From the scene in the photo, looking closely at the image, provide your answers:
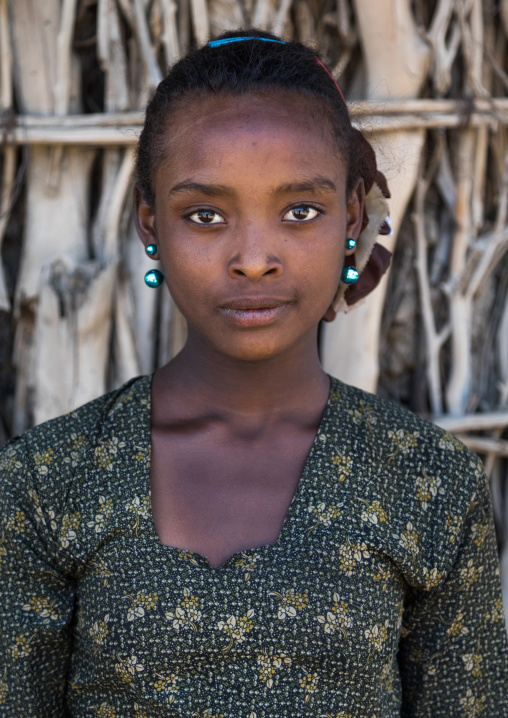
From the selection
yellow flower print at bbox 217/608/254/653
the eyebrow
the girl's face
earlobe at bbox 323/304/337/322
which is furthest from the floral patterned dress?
the eyebrow

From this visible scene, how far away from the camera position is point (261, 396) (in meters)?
1.41

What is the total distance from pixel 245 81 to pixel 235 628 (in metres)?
0.84

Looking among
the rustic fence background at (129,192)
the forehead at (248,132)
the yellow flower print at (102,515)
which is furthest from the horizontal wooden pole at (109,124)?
the yellow flower print at (102,515)

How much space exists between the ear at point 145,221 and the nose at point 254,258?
244mm

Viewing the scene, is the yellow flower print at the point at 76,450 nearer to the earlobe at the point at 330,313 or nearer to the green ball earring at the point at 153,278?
the green ball earring at the point at 153,278

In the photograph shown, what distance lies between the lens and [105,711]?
4.21ft

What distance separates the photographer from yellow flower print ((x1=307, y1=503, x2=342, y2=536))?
1286mm

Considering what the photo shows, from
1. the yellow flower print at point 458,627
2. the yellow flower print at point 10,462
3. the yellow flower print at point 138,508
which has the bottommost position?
the yellow flower print at point 458,627

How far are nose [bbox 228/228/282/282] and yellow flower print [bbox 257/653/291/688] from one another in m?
0.58

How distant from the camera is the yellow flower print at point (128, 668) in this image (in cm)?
122

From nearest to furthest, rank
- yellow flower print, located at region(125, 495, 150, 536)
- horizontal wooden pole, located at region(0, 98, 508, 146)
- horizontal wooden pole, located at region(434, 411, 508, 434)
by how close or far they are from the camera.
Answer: yellow flower print, located at region(125, 495, 150, 536)
horizontal wooden pole, located at region(0, 98, 508, 146)
horizontal wooden pole, located at region(434, 411, 508, 434)

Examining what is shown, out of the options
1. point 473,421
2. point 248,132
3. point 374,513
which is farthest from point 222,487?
point 473,421

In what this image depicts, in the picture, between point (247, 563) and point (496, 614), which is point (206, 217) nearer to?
point (247, 563)

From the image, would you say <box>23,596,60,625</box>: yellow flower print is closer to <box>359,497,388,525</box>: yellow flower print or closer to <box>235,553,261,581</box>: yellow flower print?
<box>235,553,261,581</box>: yellow flower print
